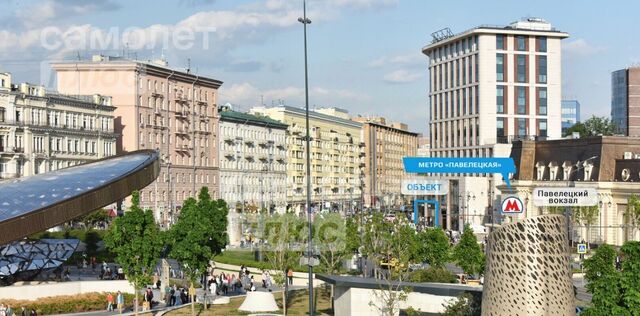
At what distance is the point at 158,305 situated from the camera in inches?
2219

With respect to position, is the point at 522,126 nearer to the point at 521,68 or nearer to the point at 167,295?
the point at 521,68

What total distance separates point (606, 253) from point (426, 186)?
3655 cm

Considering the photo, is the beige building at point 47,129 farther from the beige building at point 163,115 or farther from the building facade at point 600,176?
the building facade at point 600,176

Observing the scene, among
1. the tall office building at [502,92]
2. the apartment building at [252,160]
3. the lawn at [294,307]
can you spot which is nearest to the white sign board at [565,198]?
the lawn at [294,307]

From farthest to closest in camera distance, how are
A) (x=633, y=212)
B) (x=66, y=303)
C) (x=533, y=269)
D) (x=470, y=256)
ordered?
(x=633, y=212) < (x=470, y=256) < (x=66, y=303) < (x=533, y=269)

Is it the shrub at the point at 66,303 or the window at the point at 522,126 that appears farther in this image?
the window at the point at 522,126

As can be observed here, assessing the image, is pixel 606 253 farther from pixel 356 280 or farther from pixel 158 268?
pixel 158 268

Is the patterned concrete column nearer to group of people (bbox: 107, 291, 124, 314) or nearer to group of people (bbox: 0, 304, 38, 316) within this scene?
group of people (bbox: 107, 291, 124, 314)

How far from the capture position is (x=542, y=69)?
407ft

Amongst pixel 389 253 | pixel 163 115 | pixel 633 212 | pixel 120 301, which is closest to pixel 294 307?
pixel 389 253

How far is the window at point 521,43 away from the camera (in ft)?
404

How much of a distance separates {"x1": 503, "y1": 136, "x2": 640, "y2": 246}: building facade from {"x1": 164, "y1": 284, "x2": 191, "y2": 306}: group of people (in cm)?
3531

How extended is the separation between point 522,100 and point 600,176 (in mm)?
34696

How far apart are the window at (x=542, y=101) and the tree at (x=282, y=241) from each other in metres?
57.0
